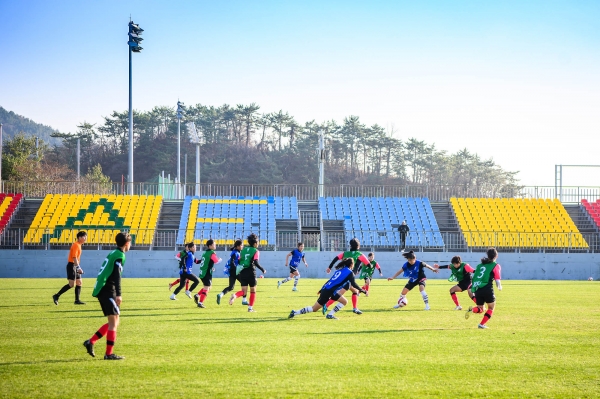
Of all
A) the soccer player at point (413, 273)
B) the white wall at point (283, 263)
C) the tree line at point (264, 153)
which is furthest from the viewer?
the tree line at point (264, 153)

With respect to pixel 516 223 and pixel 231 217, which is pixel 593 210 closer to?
pixel 516 223

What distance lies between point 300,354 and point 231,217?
111 feet

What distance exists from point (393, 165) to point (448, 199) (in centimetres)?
4455

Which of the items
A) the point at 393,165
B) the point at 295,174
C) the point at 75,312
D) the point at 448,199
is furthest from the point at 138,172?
the point at 75,312

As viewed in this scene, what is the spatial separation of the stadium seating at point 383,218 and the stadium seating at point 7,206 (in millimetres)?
19013

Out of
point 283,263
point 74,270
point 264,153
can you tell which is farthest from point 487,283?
point 264,153

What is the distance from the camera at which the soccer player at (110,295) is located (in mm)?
10005

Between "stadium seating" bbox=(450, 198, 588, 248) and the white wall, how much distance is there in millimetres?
1489

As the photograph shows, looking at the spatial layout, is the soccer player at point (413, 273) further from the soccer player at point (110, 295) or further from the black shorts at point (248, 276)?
the soccer player at point (110, 295)

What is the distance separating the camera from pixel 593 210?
45.9m

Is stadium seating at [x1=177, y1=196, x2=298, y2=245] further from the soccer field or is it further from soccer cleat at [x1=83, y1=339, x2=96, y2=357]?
soccer cleat at [x1=83, y1=339, x2=96, y2=357]

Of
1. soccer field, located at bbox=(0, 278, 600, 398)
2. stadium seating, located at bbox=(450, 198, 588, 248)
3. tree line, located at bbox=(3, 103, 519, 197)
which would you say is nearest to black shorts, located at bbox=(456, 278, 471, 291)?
soccer field, located at bbox=(0, 278, 600, 398)

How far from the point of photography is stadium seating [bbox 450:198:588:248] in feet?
132

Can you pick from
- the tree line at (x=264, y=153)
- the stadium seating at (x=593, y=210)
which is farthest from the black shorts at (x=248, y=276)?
the tree line at (x=264, y=153)
